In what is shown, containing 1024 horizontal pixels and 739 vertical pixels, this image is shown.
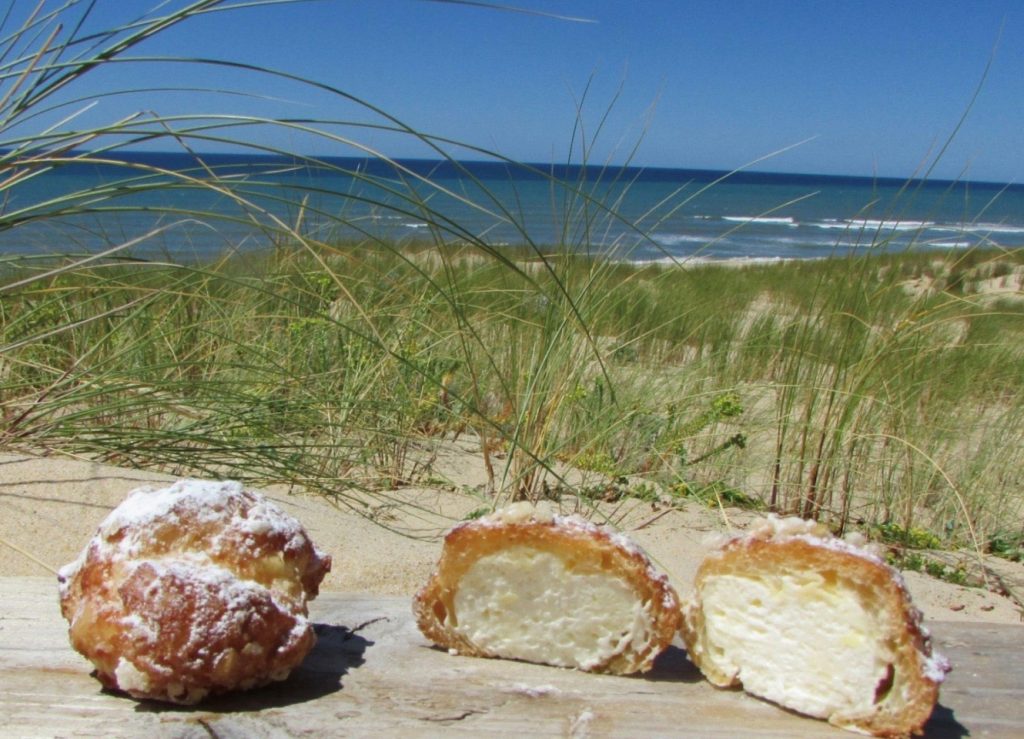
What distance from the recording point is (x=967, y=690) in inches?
49.2

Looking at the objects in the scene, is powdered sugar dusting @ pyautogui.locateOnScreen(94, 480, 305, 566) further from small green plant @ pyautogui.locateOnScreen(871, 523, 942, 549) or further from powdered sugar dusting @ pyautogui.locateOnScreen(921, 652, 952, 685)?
small green plant @ pyautogui.locateOnScreen(871, 523, 942, 549)

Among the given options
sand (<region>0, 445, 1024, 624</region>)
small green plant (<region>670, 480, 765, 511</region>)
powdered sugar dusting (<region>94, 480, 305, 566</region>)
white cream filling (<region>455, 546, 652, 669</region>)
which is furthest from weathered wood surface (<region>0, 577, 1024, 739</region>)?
small green plant (<region>670, 480, 765, 511</region>)

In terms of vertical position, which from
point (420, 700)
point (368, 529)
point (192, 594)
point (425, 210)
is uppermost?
point (425, 210)

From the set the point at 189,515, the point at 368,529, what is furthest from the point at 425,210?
the point at 368,529

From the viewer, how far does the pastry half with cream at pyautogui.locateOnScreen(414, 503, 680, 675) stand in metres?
1.22

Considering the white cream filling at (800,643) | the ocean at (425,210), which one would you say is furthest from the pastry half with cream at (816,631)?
the ocean at (425,210)

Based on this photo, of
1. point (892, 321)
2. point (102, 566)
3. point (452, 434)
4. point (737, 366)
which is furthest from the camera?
point (737, 366)

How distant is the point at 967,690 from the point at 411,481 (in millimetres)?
2255

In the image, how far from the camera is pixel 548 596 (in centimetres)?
125

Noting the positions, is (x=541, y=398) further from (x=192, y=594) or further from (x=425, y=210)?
(x=192, y=594)

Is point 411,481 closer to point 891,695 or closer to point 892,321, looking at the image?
point 892,321

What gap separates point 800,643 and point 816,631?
0.03 m

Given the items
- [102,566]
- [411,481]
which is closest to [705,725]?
[102,566]

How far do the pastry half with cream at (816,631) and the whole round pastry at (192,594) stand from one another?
0.51 meters
